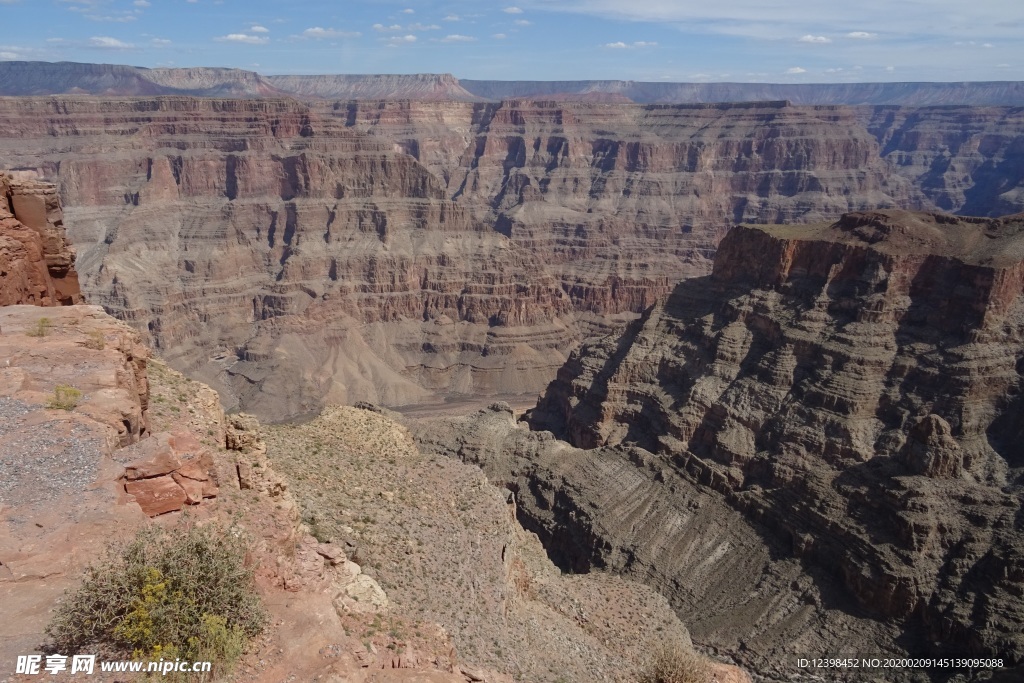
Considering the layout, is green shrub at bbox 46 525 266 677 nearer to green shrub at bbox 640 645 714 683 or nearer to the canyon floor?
the canyon floor

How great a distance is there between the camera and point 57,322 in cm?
2255

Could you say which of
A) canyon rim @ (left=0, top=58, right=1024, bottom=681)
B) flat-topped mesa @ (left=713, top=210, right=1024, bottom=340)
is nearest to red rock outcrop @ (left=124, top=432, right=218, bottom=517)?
canyon rim @ (left=0, top=58, right=1024, bottom=681)

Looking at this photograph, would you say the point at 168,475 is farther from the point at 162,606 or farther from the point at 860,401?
the point at 860,401

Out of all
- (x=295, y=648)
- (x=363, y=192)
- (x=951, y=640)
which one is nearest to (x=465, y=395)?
(x=363, y=192)

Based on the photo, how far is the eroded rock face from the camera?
3941 cm

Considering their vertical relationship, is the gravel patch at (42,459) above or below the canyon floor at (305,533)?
above

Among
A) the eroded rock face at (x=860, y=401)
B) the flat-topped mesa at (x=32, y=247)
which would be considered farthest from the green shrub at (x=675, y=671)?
the flat-topped mesa at (x=32, y=247)

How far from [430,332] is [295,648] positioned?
337ft

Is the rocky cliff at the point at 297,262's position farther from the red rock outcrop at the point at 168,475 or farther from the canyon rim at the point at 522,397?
the red rock outcrop at the point at 168,475

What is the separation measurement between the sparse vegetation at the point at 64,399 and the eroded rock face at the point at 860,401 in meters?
39.2

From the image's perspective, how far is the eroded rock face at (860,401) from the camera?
3941 centimetres

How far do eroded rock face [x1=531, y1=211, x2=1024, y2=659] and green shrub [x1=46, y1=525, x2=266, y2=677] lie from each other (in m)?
36.8

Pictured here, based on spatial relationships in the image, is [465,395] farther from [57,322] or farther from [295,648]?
[295,648]

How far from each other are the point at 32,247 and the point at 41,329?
7.31m
